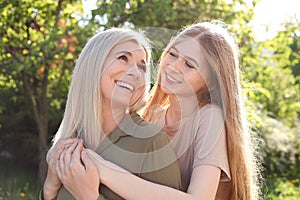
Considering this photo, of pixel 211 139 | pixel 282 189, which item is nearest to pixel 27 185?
pixel 282 189

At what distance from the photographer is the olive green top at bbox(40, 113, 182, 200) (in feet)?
7.47

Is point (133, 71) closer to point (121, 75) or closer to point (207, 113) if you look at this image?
point (121, 75)

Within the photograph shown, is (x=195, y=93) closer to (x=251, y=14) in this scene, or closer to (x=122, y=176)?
(x=122, y=176)

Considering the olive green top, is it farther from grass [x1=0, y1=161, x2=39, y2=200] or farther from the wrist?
grass [x1=0, y1=161, x2=39, y2=200]

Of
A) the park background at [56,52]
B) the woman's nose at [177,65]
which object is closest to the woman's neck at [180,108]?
the woman's nose at [177,65]

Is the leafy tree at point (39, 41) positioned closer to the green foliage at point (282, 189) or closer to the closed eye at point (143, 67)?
the green foliage at point (282, 189)

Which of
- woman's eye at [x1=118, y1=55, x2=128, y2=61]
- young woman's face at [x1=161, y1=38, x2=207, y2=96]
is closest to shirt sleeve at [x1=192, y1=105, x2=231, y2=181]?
young woman's face at [x1=161, y1=38, x2=207, y2=96]

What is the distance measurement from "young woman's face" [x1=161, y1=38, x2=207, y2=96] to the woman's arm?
0.42 m

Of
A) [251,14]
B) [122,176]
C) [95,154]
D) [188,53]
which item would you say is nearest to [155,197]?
[122,176]

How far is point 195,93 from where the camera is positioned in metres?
2.57

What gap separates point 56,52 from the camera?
592 cm

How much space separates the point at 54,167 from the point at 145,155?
372mm

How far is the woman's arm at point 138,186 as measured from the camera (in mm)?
2207

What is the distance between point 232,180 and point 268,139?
18.3 feet
